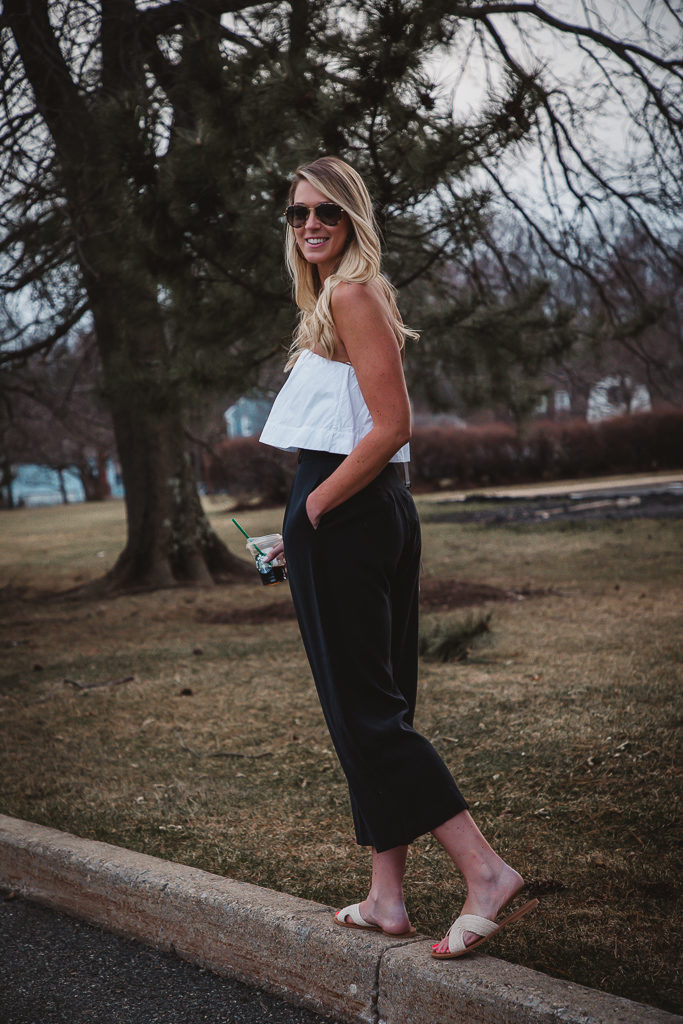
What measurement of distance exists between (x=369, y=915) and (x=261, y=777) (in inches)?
63.5

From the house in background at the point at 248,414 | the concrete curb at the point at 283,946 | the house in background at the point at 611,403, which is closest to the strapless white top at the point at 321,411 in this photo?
the concrete curb at the point at 283,946

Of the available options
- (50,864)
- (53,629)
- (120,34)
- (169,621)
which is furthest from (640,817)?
(120,34)

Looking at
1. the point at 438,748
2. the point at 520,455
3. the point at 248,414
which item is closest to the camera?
the point at 438,748

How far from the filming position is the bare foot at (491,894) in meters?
2.21

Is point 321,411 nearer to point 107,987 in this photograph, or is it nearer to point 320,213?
point 320,213

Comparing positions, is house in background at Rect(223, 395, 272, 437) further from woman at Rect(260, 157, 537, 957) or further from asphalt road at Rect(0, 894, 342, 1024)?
asphalt road at Rect(0, 894, 342, 1024)

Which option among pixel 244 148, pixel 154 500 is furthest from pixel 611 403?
pixel 244 148

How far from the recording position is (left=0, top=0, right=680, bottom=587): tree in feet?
17.5

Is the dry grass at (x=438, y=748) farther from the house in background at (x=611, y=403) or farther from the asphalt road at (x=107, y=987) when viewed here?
the house in background at (x=611, y=403)

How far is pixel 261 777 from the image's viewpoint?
3951 mm

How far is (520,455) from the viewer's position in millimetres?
24828

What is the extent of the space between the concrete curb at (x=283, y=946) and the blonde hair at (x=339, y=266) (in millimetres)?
1476

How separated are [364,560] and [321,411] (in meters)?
0.39

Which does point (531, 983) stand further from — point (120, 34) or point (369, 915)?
point (120, 34)
